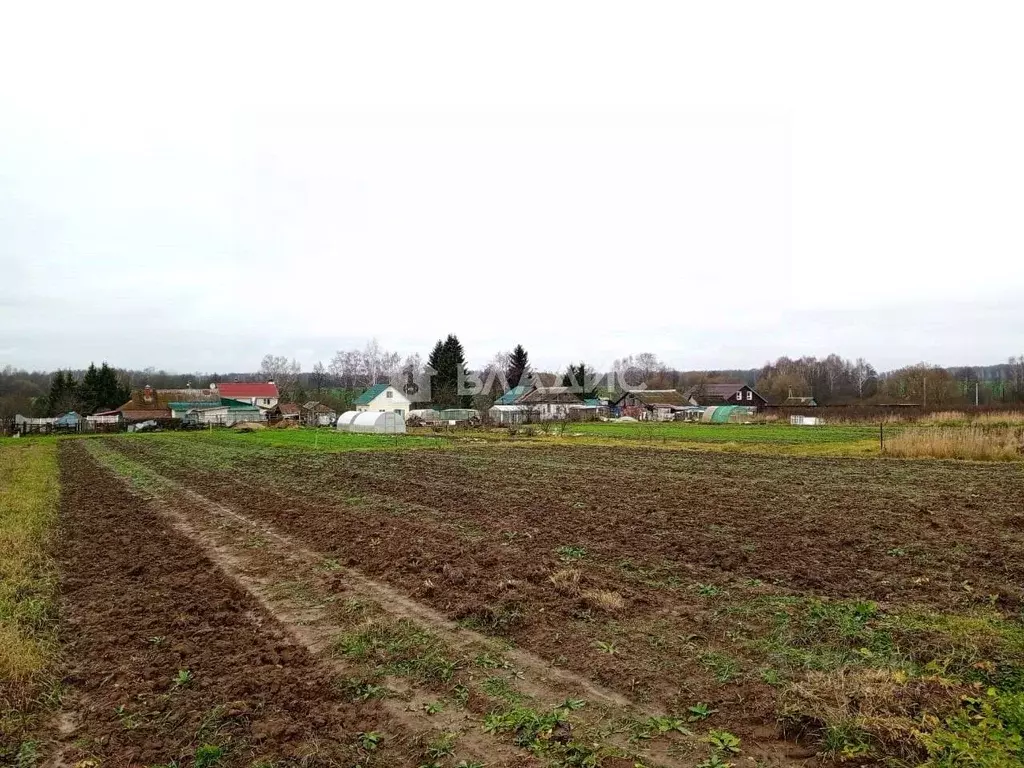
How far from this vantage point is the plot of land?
13.3 feet

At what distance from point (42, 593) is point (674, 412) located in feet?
245

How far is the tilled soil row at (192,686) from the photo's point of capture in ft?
13.2

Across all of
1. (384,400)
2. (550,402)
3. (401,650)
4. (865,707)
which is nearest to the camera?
(865,707)

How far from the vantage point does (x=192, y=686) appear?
4977 mm

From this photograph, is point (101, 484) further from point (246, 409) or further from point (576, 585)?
point (246, 409)

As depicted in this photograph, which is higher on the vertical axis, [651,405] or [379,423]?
[651,405]

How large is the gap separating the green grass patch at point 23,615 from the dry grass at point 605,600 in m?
4.91

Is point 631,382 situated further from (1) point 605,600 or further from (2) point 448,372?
(1) point 605,600

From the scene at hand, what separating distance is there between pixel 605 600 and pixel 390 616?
2372mm

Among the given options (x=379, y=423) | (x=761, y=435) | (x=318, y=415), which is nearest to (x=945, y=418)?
(x=761, y=435)

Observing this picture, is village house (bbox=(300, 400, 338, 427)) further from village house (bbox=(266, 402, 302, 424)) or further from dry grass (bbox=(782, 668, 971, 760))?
dry grass (bbox=(782, 668, 971, 760))

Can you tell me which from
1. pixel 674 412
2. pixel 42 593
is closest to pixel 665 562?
pixel 42 593

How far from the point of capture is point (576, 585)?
7219mm

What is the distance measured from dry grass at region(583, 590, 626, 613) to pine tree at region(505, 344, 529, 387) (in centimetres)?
8242
